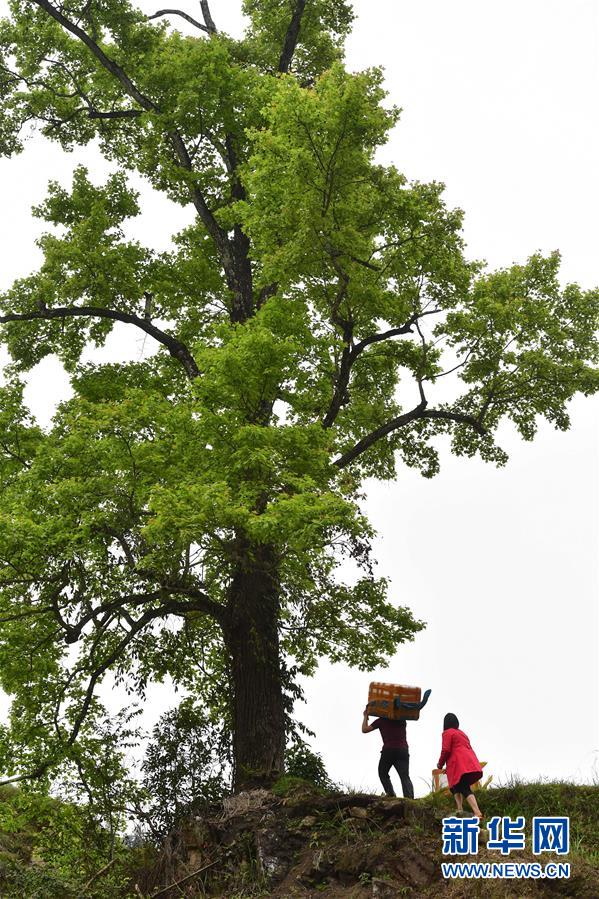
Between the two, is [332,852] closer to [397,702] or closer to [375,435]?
[397,702]

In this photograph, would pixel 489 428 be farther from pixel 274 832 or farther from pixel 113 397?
pixel 274 832

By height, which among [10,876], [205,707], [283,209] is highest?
[283,209]

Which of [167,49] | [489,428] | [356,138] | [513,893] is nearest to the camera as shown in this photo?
[513,893]

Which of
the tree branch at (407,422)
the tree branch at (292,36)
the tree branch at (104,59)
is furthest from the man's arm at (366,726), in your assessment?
the tree branch at (292,36)

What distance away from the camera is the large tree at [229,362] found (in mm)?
12906

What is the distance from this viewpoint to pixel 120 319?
1761 cm

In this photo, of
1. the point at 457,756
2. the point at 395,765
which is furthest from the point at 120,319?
the point at 457,756

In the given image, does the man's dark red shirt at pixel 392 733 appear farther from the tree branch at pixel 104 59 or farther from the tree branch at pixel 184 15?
Result: the tree branch at pixel 184 15

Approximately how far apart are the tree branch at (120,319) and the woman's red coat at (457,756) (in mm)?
8036

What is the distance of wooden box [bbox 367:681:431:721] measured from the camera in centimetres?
1266

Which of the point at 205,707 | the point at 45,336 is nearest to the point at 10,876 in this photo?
the point at 205,707

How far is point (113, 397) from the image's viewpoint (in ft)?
56.1

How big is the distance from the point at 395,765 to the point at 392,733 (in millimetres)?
433

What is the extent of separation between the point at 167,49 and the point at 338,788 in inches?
516
